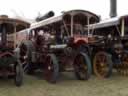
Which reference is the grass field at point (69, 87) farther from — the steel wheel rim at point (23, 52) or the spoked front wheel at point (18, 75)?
the steel wheel rim at point (23, 52)

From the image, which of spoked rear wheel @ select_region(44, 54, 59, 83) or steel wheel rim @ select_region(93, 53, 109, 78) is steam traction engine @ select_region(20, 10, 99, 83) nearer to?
spoked rear wheel @ select_region(44, 54, 59, 83)

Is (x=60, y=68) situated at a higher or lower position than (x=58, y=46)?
lower

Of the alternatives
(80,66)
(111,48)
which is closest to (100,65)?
(111,48)

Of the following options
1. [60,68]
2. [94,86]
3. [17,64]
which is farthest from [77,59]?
[17,64]

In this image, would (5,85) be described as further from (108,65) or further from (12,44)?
(108,65)

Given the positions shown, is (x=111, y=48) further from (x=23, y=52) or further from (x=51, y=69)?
(x=23, y=52)

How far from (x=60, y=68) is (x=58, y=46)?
0.77 metres

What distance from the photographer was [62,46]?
30.6ft

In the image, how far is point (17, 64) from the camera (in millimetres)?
8828

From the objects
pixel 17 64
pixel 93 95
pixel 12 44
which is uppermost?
pixel 12 44

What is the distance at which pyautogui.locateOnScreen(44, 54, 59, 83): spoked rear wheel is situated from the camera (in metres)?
8.91

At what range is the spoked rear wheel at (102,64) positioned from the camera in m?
9.78

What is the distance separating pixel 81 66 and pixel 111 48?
143 centimetres

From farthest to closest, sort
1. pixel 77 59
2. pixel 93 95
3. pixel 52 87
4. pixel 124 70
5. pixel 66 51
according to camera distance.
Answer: pixel 124 70 → pixel 77 59 → pixel 66 51 → pixel 52 87 → pixel 93 95
